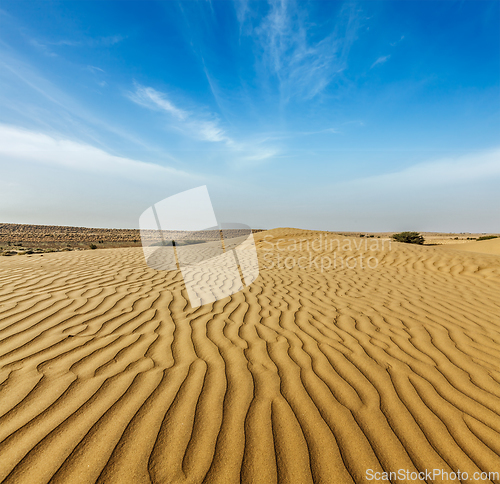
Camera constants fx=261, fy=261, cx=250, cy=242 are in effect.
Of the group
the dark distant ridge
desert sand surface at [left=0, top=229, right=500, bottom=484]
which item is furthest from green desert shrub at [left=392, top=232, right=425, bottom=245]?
the dark distant ridge

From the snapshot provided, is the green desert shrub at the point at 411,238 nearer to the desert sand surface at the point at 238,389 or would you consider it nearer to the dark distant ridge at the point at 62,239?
the desert sand surface at the point at 238,389

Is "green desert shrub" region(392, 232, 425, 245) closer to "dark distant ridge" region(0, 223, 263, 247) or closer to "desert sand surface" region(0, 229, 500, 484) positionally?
"desert sand surface" region(0, 229, 500, 484)

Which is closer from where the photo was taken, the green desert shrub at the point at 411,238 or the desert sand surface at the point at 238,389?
the desert sand surface at the point at 238,389

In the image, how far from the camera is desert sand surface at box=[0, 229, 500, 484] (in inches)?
55.6

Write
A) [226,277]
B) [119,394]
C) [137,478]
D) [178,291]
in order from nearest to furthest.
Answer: [137,478], [119,394], [178,291], [226,277]

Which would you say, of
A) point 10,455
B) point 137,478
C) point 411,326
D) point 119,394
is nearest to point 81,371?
point 119,394

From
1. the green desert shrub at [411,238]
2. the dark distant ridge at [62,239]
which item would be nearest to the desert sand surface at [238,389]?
the green desert shrub at [411,238]

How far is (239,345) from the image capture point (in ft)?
8.86

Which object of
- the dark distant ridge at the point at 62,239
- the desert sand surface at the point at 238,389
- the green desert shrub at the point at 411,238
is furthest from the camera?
the dark distant ridge at the point at 62,239

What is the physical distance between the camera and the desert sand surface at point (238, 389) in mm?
1413

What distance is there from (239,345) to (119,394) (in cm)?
118

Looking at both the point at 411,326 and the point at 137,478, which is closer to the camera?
the point at 137,478

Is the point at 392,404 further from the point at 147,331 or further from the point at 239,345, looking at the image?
the point at 147,331

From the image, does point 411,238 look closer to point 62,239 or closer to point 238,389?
point 238,389
